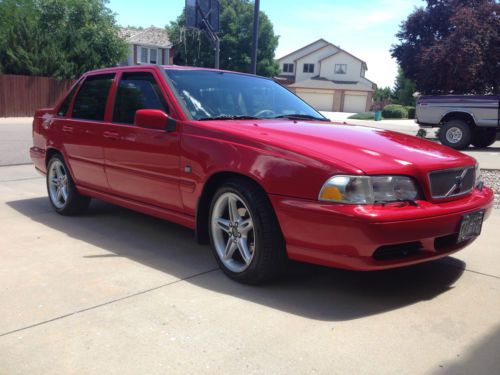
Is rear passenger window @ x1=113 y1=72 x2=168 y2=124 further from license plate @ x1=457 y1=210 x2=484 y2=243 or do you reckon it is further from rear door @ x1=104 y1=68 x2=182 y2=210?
license plate @ x1=457 y1=210 x2=484 y2=243

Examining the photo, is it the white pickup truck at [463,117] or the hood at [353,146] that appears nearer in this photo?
the hood at [353,146]

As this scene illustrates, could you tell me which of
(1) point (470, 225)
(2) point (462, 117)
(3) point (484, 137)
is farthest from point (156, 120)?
(3) point (484, 137)

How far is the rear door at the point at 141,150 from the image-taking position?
13.6 ft

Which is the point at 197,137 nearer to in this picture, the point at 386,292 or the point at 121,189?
the point at 121,189

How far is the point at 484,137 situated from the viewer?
14680 millimetres

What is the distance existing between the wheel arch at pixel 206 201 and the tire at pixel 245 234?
0.09 meters

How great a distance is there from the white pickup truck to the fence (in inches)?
745

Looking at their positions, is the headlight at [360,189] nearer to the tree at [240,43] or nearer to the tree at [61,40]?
the tree at [61,40]

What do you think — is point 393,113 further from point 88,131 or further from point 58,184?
point 88,131

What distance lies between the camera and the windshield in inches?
168

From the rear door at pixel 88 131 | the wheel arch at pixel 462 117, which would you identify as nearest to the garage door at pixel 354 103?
the wheel arch at pixel 462 117

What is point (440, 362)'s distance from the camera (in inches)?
105

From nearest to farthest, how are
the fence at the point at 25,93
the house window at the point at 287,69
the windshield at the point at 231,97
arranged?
the windshield at the point at 231,97 → the fence at the point at 25,93 → the house window at the point at 287,69

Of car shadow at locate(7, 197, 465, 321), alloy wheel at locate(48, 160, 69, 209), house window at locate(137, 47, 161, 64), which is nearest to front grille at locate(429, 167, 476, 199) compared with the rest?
car shadow at locate(7, 197, 465, 321)
